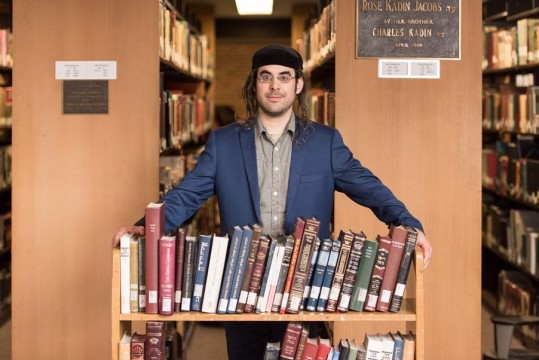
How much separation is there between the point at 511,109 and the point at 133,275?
4544 millimetres

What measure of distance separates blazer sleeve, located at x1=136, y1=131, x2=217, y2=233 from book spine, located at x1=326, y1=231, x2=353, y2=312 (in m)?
0.69

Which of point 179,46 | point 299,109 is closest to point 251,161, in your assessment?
point 299,109

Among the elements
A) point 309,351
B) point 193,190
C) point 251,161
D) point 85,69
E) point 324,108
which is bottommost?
point 309,351

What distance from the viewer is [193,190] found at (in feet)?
9.58

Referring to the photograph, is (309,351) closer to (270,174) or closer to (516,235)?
(270,174)

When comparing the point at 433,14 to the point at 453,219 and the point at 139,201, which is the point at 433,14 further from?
the point at 139,201

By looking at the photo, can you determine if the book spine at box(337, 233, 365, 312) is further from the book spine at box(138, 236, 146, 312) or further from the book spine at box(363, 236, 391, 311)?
the book spine at box(138, 236, 146, 312)

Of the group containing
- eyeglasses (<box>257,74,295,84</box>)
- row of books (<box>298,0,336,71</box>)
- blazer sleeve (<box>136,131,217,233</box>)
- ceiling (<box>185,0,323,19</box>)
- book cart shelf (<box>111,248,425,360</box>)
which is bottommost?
book cart shelf (<box>111,248,425,360</box>)

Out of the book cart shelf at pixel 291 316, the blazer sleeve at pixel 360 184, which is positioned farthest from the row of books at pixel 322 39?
the book cart shelf at pixel 291 316

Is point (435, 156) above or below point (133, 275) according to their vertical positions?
above

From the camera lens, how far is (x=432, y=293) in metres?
3.91

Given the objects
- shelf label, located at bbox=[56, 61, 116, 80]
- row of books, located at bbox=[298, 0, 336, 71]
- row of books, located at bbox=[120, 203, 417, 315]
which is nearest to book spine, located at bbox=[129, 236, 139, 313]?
row of books, located at bbox=[120, 203, 417, 315]

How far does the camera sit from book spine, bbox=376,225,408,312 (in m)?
2.38

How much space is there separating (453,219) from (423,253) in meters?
1.54
